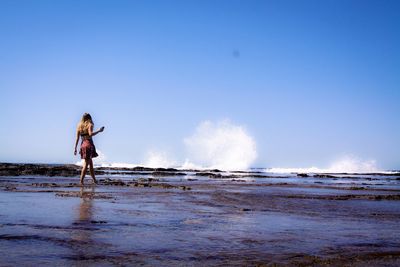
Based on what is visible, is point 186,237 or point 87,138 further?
point 87,138

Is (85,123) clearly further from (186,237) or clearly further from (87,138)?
(186,237)

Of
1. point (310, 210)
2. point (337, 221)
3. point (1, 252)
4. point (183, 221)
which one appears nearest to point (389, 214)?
point (310, 210)

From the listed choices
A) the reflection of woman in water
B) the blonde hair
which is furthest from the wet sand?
the blonde hair

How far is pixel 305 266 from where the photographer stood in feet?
10.3

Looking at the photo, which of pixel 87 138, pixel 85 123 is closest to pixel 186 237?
pixel 87 138

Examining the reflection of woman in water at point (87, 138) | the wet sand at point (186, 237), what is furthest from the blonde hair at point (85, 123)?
the wet sand at point (186, 237)

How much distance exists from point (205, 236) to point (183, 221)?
1043mm

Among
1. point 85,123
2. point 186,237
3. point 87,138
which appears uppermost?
point 85,123

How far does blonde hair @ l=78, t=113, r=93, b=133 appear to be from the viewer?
13.1 metres

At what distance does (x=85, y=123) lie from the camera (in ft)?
43.0

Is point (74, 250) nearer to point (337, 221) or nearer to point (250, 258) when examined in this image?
point (250, 258)

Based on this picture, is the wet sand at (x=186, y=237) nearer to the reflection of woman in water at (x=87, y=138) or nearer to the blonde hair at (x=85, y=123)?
the reflection of woman in water at (x=87, y=138)

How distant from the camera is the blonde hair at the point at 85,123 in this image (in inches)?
515

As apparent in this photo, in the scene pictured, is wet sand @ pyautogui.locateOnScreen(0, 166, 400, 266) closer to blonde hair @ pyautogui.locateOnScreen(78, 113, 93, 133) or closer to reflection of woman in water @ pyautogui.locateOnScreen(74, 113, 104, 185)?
reflection of woman in water @ pyautogui.locateOnScreen(74, 113, 104, 185)
